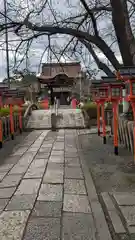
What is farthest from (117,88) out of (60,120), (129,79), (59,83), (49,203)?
(59,83)

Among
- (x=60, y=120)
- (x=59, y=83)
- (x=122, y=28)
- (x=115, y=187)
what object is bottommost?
(x=115, y=187)

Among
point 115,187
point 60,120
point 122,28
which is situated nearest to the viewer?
point 115,187

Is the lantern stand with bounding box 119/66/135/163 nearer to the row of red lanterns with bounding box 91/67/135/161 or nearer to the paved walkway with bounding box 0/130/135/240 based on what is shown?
the row of red lanterns with bounding box 91/67/135/161

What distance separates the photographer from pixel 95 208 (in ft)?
13.5

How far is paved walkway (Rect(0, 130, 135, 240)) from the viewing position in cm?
333

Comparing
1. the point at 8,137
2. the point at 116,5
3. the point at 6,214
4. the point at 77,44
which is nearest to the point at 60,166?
the point at 6,214

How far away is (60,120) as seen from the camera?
1903cm

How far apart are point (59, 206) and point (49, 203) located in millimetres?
182

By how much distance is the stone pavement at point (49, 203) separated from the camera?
3340 mm

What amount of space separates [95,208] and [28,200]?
98 centimetres

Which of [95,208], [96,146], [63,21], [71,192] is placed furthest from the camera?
[63,21]

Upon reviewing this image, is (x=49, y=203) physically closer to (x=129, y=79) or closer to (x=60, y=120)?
(x=129, y=79)

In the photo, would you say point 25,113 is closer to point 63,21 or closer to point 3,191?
point 63,21

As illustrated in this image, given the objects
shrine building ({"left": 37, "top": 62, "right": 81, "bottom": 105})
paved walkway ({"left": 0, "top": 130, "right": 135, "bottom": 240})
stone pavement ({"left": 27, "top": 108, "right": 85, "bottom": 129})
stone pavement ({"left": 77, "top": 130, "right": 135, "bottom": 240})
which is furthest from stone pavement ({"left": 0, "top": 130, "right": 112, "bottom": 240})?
shrine building ({"left": 37, "top": 62, "right": 81, "bottom": 105})
